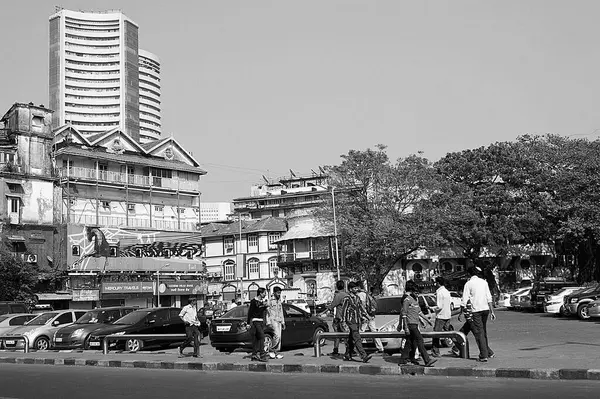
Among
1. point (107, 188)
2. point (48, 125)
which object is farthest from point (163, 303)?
point (48, 125)

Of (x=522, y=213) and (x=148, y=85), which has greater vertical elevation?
(x=148, y=85)

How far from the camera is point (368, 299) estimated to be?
17.3 metres

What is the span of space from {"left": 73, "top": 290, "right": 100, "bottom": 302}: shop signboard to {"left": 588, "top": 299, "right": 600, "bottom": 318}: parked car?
123 feet

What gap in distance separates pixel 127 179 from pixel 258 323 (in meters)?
51.0

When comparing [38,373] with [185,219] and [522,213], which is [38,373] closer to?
[522,213]

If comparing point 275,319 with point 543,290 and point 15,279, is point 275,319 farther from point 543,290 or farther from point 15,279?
point 15,279

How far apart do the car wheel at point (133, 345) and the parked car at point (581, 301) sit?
60.9 feet

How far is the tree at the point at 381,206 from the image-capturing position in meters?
52.5

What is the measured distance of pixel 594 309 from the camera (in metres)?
27.8

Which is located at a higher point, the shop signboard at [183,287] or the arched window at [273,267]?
the arched window at [273,267]

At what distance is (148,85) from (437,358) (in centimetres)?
15915

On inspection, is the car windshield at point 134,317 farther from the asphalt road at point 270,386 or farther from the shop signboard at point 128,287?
the shop signboard at point 128,287

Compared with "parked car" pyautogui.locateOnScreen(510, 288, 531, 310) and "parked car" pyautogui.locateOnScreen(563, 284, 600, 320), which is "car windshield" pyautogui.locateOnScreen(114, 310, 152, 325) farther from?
"parked car" pyautogui.locateOnScreen(510, 288, 531, 310)

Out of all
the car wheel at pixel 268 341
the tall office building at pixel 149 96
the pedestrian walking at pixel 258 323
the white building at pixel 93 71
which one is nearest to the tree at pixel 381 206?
the car wheel at pixel 268 341
